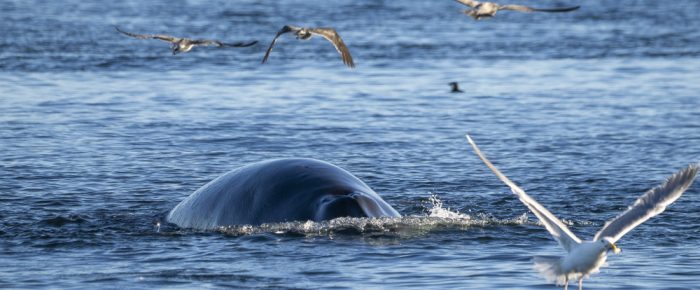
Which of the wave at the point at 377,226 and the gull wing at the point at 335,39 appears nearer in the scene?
the wave at the point at 377,226

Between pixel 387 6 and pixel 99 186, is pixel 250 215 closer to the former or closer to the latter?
pixel 99 186

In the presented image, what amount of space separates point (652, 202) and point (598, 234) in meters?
0.44

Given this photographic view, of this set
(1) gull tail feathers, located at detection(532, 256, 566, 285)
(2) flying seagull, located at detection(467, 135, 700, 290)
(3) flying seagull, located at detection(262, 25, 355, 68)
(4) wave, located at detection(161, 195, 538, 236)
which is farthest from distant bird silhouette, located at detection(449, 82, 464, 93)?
(1) gull tail feathers, located at detection(532, 256, 566, 285)

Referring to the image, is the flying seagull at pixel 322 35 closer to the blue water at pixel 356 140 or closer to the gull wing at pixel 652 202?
the blue water at pixel 356 140

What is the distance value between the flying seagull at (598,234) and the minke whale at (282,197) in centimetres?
244

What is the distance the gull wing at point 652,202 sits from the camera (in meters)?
9.55

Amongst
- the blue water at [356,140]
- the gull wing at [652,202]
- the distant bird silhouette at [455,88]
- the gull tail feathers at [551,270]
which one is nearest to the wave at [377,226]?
the blue water at [356,140]

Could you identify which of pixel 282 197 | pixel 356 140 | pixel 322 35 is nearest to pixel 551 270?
pixel 282 197

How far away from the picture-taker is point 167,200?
15.1m

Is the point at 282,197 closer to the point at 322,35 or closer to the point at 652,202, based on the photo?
the point at 652,202

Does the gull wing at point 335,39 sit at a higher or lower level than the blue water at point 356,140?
higher

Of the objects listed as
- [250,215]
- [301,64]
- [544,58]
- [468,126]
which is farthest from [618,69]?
[250,215]

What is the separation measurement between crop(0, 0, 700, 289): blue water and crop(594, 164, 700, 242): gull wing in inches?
61.3

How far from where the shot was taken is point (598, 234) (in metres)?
9.59
